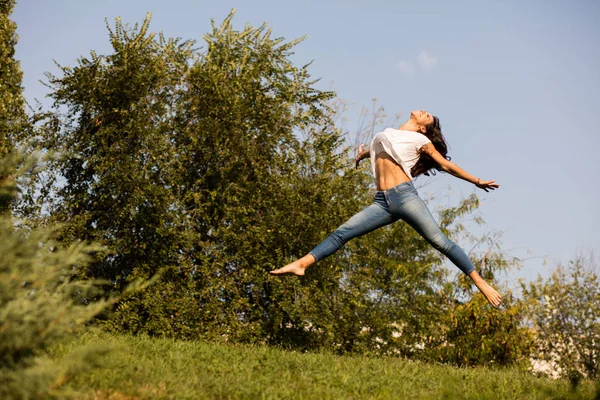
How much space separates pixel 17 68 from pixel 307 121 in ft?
20.0

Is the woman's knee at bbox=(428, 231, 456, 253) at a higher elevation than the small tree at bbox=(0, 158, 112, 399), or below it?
higher

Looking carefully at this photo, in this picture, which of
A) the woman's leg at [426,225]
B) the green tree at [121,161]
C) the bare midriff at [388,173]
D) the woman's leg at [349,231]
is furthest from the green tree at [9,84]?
the woman's leg at [426,225]

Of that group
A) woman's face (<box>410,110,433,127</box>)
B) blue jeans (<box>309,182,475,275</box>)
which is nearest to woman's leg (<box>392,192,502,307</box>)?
blue jeans (<box>309,182,475,275</box>)

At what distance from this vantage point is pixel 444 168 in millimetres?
6766

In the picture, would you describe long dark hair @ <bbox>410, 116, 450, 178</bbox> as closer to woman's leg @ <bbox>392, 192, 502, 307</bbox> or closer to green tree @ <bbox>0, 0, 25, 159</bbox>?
woman's leg @ <bbox>392, 192, 502, 307</bbox>

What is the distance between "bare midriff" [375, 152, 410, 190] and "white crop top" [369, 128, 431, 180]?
0.04m

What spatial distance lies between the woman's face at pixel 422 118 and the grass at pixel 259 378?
2606 millimetres

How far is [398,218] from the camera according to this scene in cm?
654

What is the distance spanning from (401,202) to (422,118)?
118cm

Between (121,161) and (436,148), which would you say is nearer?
(436,148)

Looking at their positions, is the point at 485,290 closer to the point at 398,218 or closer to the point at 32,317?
the point at 398,218

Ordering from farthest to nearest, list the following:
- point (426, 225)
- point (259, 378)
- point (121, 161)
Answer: point (121, 161) < point (426, 225) < point (259, 378)

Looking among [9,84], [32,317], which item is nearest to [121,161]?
[9,84]

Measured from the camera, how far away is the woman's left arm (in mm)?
6645
